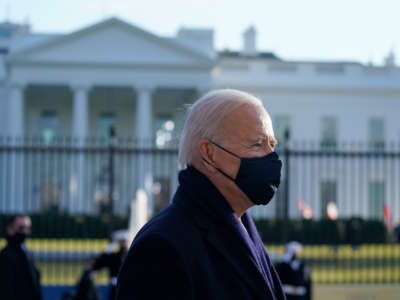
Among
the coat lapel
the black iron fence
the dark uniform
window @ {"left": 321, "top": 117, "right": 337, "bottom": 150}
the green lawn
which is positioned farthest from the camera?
window @ {"left": 321, "top": 117, "right": 337, "bottom": 150}

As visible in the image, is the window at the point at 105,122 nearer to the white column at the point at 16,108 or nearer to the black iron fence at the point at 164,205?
the white column at the point at 16,108

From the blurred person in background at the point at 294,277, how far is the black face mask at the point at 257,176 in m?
7.78

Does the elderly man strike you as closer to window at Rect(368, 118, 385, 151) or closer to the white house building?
the white house building

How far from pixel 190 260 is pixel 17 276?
16.6ft

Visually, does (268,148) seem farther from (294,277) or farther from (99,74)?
(99,74)

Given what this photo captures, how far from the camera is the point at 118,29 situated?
4062 centimetres

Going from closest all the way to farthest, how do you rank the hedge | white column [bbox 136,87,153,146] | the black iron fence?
the black iron fence, the hedge, white column [bbox 136,87,153,146]

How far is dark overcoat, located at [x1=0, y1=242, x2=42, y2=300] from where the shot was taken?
6.29 metres

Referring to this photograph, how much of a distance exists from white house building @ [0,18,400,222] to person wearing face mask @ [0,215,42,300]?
31226mm

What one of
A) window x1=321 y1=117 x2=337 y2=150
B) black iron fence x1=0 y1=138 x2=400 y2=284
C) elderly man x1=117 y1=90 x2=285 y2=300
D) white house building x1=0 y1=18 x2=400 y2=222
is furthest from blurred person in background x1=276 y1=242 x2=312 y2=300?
window x1=321 y1=117 x2=337 y2=150

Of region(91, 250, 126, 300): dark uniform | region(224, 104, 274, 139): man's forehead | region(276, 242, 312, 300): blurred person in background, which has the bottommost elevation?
region(276, 242, 312, 300): blurred person in background

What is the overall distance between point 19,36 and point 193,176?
40.3 meters

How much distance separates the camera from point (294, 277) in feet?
31.5

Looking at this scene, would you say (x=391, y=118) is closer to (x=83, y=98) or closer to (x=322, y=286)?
(x=83, y=98)
